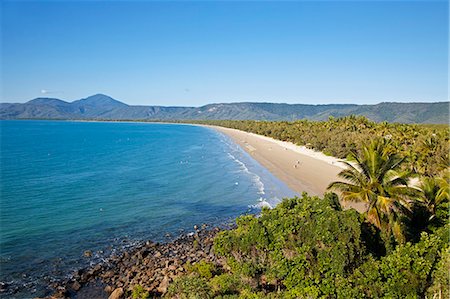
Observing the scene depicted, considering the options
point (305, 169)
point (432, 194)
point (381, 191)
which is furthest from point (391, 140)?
point (381, 191)

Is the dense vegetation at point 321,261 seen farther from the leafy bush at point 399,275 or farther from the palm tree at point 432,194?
the palm tree at point 432,194

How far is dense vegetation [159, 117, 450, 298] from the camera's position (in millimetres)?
14602

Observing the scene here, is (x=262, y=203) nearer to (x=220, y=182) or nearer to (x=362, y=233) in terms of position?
(x=220, y=182)

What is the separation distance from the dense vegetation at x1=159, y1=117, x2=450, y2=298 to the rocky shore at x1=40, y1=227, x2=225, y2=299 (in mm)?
1902

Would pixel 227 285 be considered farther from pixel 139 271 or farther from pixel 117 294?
pixel 139 271

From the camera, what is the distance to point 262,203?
126 ft

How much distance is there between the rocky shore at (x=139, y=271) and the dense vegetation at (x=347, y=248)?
6.24ft

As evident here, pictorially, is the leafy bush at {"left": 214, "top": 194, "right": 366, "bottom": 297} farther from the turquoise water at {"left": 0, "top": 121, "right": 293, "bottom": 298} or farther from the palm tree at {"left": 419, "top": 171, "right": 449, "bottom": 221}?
the turquoise water at {"left": 0, "top": 121, "right": 293, "bottom": 298}

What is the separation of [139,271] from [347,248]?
12.6 meters

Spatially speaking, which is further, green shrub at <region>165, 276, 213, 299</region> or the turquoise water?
the turquoise water

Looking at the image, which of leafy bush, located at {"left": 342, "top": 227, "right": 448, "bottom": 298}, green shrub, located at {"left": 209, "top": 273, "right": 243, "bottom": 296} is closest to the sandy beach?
leafy bush, located at {"left": 342, "top": 227, "right": 448, "bottom": 298}

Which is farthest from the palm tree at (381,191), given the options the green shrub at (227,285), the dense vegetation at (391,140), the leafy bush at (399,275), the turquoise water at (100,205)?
the turquoise water at (100,205)

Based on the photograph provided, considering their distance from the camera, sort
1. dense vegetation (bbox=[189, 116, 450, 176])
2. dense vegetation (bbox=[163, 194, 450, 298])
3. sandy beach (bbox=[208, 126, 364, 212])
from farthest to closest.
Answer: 1. sandy beach (bbox=[208, 126, 364, 212])
2. dense vegetation (bbox=[189, 116, 450, 176])
3. dense vegetation (bbox=[163, 194, 450, 298])

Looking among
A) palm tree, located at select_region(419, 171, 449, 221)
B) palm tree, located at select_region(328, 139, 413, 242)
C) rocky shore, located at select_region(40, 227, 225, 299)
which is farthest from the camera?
rocky shore, located at select_region(40, 227, 225, 299)
